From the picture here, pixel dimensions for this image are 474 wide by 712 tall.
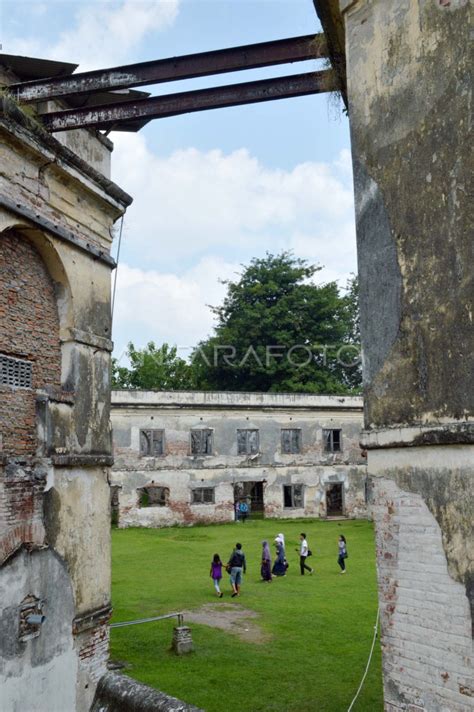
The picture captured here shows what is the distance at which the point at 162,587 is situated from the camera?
1498 centimetres

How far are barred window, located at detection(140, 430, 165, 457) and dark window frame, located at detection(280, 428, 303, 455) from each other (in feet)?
17.7

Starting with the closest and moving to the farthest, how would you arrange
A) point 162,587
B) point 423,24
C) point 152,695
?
point 423,24
point 152,695
point 162,587

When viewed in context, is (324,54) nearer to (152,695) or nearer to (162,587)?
(152,695)

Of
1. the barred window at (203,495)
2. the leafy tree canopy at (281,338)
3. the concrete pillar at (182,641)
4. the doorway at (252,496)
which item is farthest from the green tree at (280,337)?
the concrete pillar at (182,641)

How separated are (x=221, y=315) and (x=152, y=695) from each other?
3218 cm

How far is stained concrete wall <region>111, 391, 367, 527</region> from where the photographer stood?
1013 inches

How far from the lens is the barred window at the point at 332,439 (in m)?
28.8

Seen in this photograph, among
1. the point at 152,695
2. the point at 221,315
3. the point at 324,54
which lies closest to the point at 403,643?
the point at 152,695

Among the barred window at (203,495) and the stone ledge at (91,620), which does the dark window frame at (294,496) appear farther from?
the stone ledge at (91,620)

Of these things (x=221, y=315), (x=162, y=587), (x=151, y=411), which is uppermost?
(x=221, y=315)

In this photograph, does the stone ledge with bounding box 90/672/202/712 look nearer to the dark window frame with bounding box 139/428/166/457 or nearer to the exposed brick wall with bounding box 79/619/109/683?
the exposed brick wall with bounding box 79/619/109/683

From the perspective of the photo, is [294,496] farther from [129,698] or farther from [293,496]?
[129,698]

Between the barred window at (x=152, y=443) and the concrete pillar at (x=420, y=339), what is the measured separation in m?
21.8

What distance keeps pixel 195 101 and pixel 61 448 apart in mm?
4287
